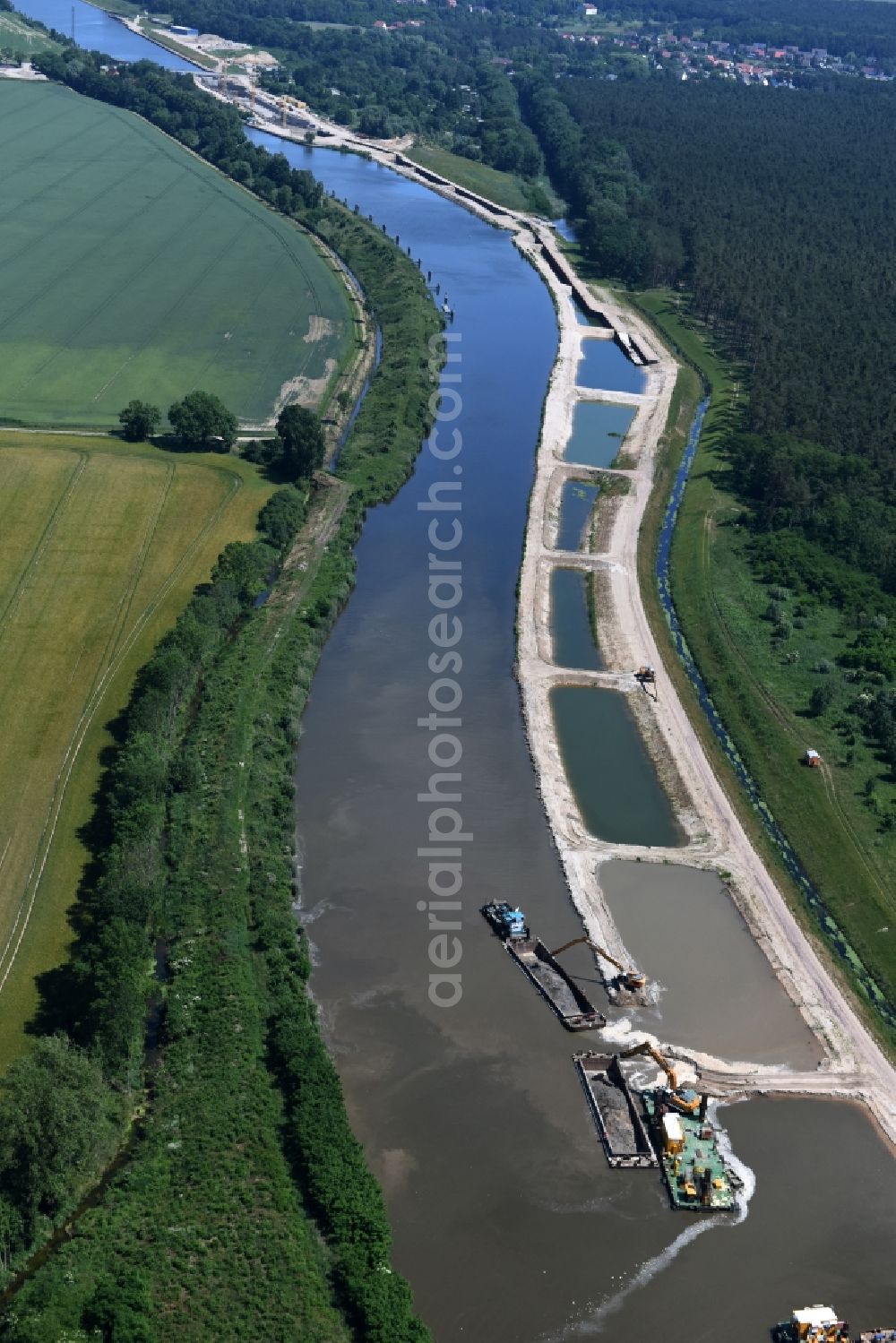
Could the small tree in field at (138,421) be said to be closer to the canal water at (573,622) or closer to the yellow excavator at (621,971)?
the canal water at (573,622)

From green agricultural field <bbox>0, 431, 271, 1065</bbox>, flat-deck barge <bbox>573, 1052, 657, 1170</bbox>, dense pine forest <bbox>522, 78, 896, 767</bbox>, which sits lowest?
green agricultural field <bbox>0, 431, 271, 1065</bbox>

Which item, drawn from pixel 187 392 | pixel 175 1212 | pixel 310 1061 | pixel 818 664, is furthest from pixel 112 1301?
pixel 187 392

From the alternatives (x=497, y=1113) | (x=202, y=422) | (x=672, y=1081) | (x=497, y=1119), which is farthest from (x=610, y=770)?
(x=202, y=422)

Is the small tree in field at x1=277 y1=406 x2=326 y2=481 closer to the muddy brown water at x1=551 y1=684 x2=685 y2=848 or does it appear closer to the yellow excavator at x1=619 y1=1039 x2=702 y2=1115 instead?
the muddy brown water at x1=551 y1=684 x2=685 y2=848

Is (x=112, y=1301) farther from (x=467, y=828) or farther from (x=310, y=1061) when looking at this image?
(x=467, y=828)

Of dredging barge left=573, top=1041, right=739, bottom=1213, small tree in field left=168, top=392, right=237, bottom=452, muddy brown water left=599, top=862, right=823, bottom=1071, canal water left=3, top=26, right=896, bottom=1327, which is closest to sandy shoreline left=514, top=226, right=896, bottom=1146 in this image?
muddy brown water left=599, top=862, right=823, bottom=1071

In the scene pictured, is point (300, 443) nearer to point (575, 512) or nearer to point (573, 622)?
point (575, 512)
